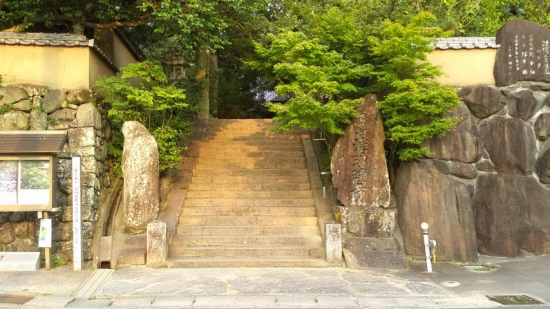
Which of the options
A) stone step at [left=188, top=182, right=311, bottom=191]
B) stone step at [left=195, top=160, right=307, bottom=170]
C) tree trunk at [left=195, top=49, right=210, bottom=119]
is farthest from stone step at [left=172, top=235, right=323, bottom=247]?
tree trunk at [left=195, top=49, right=210, bottom=119]

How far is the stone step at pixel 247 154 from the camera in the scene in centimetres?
1340

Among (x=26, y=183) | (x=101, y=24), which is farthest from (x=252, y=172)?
(x=101, y=24)

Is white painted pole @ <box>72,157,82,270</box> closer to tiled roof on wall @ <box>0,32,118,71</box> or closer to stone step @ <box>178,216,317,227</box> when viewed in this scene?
stone step @ <box>178,216,317,227</box>

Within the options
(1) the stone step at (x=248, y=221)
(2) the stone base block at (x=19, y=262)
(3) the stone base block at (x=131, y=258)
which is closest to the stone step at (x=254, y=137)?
(1) the stone step at (x=248, y=221)

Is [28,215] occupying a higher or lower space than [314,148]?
lower

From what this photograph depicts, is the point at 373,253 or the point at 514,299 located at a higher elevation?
the point at 373,253

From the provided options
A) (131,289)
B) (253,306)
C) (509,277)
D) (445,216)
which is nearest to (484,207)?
(445,216)

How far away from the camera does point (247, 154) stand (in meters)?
13.6

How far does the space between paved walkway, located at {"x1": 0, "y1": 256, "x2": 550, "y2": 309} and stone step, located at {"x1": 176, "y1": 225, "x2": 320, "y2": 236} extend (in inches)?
59.6

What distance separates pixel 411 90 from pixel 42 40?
325 inches

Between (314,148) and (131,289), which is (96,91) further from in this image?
(314,148)

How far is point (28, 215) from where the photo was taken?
9430 mm

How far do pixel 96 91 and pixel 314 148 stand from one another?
20.9 ft

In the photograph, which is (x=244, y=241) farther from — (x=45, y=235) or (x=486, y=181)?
(x=486, y=181)
